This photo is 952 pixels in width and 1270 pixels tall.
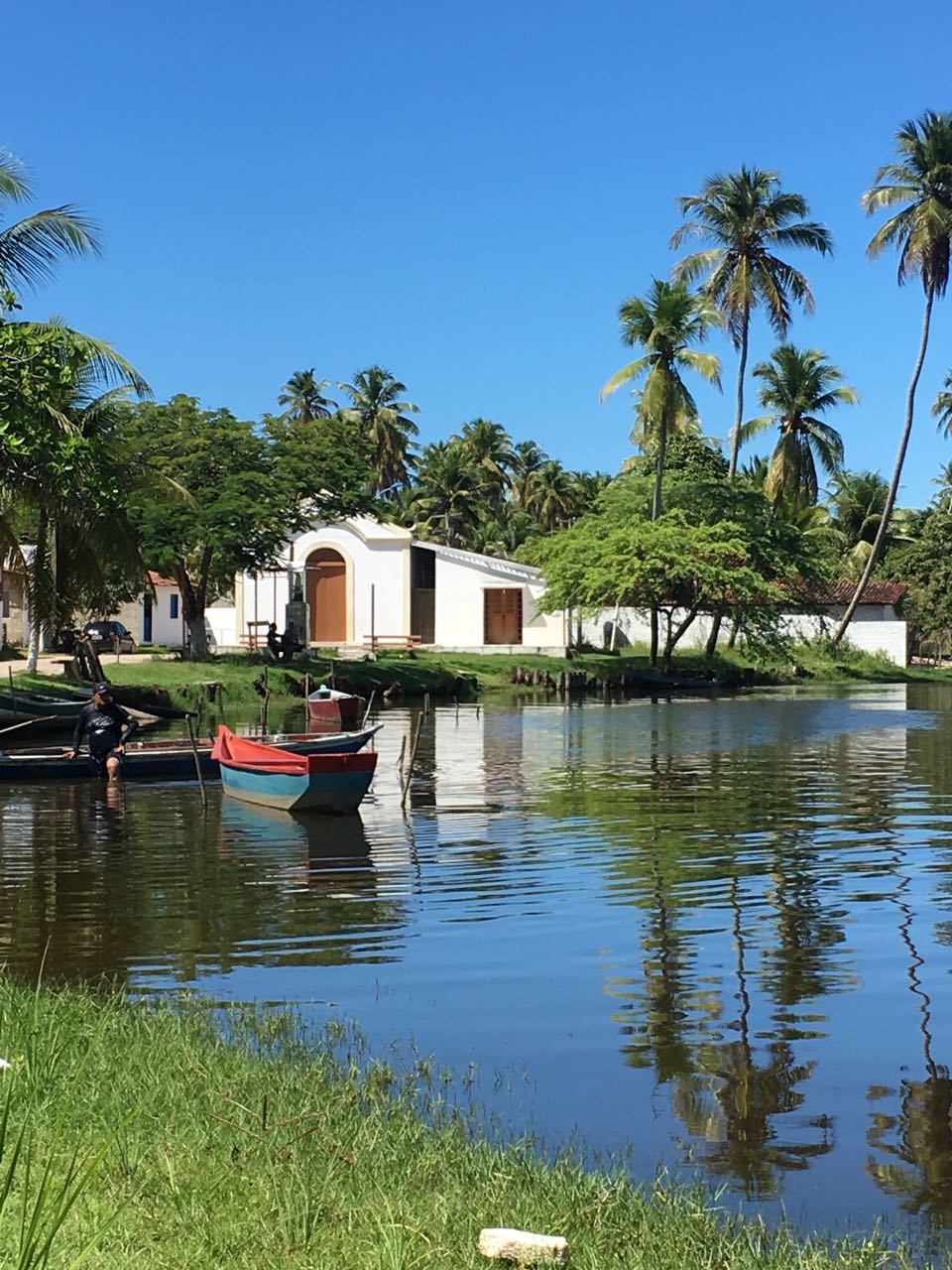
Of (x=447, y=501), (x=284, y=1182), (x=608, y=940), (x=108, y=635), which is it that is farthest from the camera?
(x=447, y=501)

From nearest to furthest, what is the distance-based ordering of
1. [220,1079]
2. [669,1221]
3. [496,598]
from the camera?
[669,1221] → [220,1079] → [496,598]

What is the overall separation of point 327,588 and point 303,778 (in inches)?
1810

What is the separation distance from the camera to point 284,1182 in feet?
19.3

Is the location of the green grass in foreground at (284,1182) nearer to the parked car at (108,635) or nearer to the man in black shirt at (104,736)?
the man in black shirt at (104,736)

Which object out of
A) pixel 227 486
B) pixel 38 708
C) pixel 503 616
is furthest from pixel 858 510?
pixel 38 708

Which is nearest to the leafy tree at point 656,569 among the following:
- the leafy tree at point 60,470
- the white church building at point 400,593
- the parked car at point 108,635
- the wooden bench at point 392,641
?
the white church building at point 400,593

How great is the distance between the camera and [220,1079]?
24.5 feet

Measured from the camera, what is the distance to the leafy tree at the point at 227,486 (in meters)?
47.2

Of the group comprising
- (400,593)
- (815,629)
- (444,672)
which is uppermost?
(400,593)

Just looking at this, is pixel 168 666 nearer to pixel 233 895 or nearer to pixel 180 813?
pixel 180 813

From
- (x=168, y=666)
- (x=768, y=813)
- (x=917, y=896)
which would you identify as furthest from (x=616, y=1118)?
(x=168, y=666)

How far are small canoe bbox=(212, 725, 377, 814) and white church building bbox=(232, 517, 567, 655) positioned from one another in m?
42.4

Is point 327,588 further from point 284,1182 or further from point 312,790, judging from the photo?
point 284,1182

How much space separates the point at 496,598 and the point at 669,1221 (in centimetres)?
6055
